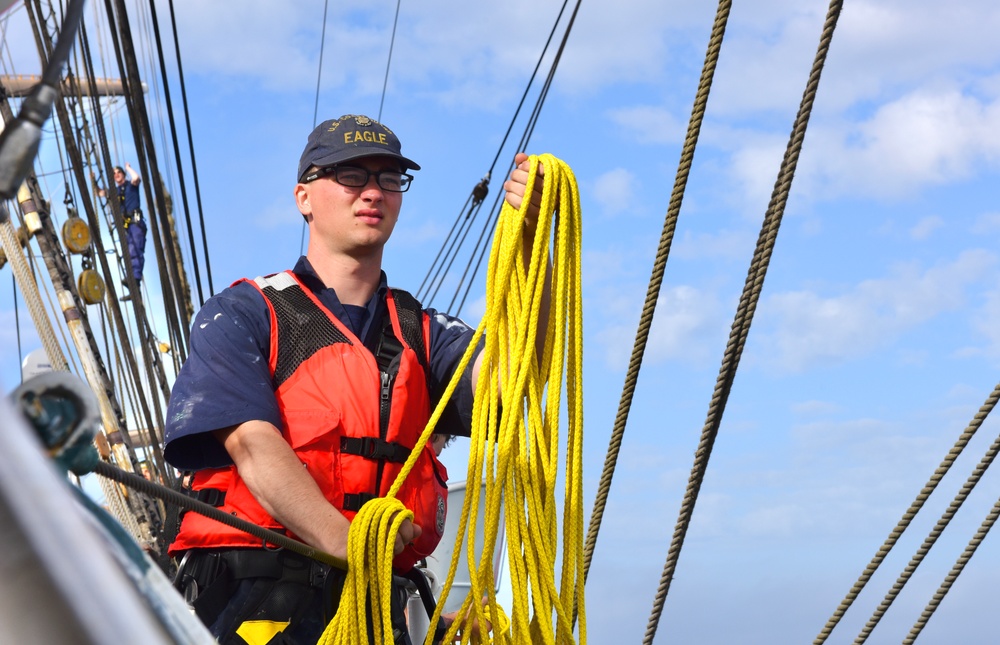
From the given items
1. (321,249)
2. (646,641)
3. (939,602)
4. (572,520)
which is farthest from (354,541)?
(939,602)

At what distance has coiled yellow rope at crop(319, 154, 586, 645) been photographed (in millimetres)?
2711

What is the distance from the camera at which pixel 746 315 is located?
3125 millimetres

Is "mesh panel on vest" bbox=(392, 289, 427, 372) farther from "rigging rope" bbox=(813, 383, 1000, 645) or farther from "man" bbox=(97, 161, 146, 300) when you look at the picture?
"man" bbox=(97, 161, 146, 300)

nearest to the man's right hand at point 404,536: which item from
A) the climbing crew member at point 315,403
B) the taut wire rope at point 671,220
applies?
the climbing crew member at point 315,403

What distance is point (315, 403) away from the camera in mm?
2734

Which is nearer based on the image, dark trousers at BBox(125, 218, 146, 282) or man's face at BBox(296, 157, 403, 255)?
man's face at BBox(296, 157, 403, 255)

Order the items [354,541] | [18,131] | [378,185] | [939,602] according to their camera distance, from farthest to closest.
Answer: [939,602] → [378,185] → [354,541] → [18,131]

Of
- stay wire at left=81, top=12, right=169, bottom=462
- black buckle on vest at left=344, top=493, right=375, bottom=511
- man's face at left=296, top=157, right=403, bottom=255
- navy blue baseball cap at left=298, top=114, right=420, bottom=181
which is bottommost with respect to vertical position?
black buckle on vest at left=344, top=493, right=375, bottom=511

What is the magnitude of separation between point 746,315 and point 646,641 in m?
1.01

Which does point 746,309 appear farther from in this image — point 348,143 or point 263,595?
point 263,595

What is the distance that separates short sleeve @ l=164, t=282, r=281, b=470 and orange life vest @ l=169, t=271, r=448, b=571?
5 cm

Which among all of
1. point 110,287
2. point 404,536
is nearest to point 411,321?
point 404,536

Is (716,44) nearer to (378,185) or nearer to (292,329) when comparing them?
(378,185)

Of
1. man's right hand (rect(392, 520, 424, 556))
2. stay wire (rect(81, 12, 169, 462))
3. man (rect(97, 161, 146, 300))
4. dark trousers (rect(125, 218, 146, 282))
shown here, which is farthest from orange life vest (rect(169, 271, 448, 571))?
dark trousers (rect(125, 218, 146, 282))
